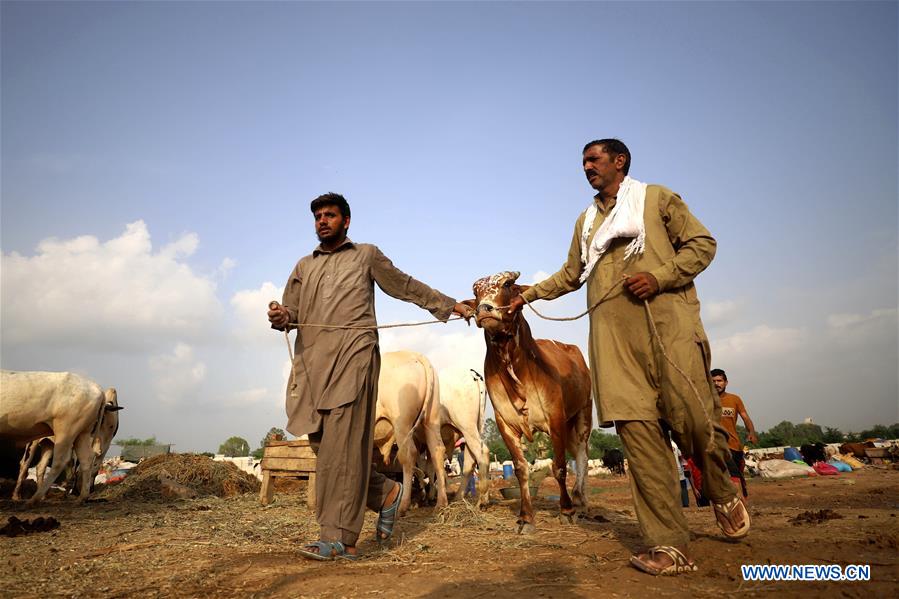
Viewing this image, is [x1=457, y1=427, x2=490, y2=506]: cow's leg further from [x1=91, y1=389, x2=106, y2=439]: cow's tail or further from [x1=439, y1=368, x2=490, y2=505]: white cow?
[x1=91, y1=389, x2=106, y2=439]: cow's tail

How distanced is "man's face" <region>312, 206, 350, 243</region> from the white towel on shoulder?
6.50ft

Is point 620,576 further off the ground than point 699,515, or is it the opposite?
point 620,576

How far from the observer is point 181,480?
12.1 metres

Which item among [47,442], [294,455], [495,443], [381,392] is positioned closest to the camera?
[381,392]

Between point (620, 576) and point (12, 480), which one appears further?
point (12, 480)

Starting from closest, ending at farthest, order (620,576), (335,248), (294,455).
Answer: (620,576)
(335,248)
(294,455)

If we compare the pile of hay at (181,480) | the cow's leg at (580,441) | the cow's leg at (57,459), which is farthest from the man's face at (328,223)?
the pile of hay at (181,480)

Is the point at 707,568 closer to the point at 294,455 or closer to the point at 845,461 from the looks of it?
the point at 294,455

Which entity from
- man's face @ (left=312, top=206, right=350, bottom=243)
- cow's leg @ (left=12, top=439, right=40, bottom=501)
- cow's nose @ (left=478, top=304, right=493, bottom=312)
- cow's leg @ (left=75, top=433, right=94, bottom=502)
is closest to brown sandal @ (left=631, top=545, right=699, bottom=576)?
cow's nose @ (left=478, top=304, right=493, bottom=312)

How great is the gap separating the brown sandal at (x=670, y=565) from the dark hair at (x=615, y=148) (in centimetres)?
249

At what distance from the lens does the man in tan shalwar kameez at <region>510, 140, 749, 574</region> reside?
11.2 ft

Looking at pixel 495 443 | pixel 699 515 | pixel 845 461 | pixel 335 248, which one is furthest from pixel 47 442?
pixel 495 443

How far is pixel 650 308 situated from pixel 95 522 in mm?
6585

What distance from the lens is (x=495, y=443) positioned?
43.7 m
